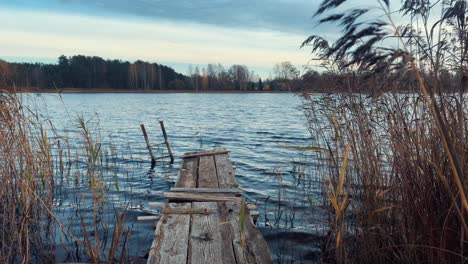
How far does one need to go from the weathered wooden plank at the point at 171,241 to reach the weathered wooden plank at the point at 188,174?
6.70 feet

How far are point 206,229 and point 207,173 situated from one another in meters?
3.33

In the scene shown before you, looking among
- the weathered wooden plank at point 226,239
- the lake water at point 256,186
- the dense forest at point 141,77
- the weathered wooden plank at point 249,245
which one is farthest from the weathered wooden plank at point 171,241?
the dense forest at point 141,77

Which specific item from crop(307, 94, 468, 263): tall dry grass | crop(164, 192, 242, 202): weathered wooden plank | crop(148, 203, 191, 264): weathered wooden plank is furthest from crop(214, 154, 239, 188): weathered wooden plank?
crop(307, 94, 468, 263): tall dry grass

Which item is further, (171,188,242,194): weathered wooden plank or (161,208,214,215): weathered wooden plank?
(171,188,242,194): weathered wooden plank

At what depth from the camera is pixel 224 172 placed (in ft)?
24.6

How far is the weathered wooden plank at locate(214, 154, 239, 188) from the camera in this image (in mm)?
6534

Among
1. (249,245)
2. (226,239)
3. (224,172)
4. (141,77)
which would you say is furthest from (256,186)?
(141,77)

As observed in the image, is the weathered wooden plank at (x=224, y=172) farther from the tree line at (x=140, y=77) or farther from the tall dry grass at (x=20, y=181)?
the tree line at (x=140, y=77)

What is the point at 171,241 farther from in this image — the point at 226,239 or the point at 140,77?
the point at 140,77

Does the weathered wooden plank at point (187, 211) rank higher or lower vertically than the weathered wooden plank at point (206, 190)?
higher

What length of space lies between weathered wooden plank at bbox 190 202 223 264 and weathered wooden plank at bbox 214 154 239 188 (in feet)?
6.05

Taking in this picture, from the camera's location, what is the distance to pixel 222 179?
22.7 ft

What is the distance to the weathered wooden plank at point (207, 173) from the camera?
665cm

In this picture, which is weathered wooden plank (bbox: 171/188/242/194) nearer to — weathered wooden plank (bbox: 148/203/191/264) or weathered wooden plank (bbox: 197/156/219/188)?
weathered wooden plank (bbox: 197/156/219/188)
